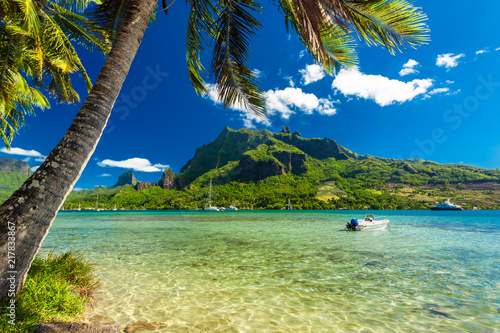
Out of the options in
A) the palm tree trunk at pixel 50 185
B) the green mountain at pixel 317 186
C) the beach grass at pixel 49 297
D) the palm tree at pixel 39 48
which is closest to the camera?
the palm tree trunk at pixel 50 185

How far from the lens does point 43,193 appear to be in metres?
2.51

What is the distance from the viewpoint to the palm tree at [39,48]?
19.4ft

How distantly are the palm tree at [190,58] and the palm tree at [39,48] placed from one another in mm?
1834

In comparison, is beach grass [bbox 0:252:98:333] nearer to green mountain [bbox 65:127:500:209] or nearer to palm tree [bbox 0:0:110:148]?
palm tree [bbox 0:0:110:148]

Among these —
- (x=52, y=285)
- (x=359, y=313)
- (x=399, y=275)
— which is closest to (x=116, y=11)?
(x=52, y=285)

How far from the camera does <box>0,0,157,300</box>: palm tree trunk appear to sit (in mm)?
2309

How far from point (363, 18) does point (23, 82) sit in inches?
446

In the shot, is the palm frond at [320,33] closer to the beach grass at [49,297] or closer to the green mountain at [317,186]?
the beach grass at [49,297]

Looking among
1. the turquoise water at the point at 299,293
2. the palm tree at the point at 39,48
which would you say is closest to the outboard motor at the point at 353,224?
the turquoise water at the point at 299,293

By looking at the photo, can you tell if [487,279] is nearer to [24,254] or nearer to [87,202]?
[24,254]

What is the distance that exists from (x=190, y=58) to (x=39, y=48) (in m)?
4.05

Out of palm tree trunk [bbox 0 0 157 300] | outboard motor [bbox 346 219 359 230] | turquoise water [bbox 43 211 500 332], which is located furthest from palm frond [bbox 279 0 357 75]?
outboard motor [bbox 346 219 359 230]

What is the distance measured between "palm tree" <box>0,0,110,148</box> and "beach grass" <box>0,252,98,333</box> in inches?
198

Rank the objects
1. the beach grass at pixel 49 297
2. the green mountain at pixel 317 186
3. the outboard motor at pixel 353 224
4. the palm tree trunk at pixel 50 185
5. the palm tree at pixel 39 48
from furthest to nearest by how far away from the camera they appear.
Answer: the green mountain at pixel 317 186 < the outboard motor at pixel 353 224 < the palm tree at pixel 39 48 < the beach grass at pixel 49 297 < the palm tree trunk at pixel 50 185
